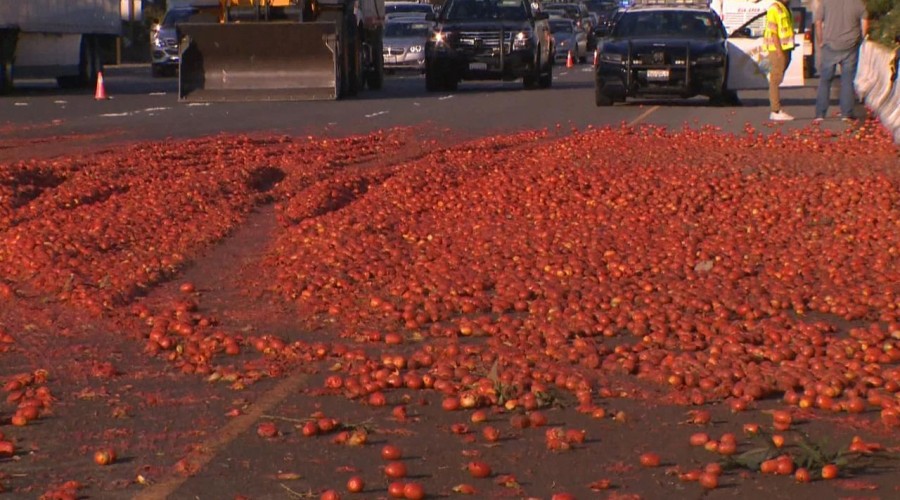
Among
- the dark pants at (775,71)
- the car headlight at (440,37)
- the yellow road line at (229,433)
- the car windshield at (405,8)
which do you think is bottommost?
the yellow road line at (229,433)

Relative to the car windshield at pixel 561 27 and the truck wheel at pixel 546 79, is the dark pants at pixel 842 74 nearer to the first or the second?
the truck wheel at pixel 546 79

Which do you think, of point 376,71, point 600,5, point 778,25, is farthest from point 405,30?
point 600,5

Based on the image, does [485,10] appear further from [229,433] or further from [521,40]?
[229,433]

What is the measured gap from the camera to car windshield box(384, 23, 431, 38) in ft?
139

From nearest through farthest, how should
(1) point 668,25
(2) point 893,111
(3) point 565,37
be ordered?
1. (2) point 893,111
2. (1) point 668,25
3. (3) point 565,37

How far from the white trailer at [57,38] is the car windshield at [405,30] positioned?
25.2ft

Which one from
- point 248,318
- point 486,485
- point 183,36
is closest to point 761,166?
point 248,318

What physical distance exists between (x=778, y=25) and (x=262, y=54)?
9.36 m

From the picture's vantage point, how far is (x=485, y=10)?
33406 mm

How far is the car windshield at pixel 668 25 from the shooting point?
1041 inches

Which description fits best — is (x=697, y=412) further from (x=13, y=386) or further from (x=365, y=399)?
(x=13, y=386)

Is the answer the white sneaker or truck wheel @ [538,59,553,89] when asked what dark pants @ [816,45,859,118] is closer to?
the white sneaker

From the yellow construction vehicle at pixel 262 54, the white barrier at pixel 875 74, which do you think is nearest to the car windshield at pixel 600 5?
the white barrier at pixel 875 74

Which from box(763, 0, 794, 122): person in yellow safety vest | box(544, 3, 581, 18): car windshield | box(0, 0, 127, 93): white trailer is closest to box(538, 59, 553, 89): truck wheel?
box(0, 0, 127, 93): white trailer
